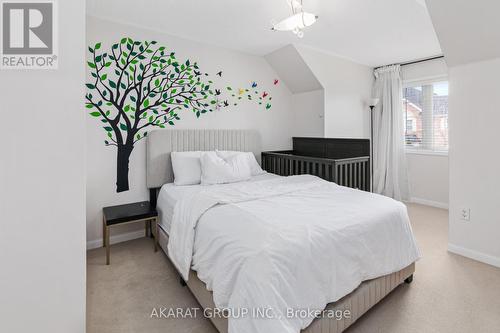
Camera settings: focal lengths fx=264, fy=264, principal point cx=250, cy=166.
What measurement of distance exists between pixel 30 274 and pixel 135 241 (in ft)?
7.16

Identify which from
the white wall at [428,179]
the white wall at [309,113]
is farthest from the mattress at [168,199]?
the white wall at [428,179]

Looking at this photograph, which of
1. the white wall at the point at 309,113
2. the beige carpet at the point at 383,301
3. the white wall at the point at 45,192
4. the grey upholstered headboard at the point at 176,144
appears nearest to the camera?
the white wall at the point at 45,192

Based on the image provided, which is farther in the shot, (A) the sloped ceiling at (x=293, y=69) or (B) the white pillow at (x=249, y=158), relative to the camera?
(A) the sloped ceiling at (x=293, y=69)

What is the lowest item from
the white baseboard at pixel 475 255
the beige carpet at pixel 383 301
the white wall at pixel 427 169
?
the beige carpet at pixel 383 301

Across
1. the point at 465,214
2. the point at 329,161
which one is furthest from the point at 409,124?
the point at 329,161

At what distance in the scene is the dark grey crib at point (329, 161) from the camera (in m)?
3.14

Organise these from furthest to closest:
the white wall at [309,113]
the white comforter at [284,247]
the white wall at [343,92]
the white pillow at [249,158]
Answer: the white wall at [309,113], the white wall at [343,92], the white pillow at [249,158], the white comforter at [284,247]

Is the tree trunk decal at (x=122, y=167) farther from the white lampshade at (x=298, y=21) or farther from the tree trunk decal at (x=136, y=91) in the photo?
the white lampshade at (x=298, y=21)

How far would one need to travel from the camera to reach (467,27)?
222cm

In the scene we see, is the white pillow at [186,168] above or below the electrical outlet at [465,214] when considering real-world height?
above

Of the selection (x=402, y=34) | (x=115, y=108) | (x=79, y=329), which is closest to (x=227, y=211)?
A: (x=79, y=329)

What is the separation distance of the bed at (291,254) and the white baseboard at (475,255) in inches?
39.4

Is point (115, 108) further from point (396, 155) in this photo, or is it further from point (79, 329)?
point (396, 155)

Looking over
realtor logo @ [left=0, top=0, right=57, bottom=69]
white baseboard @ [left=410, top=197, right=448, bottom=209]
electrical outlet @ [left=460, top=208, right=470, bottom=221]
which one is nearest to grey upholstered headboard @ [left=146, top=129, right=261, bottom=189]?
realtor logo @ [left=0, top=0, right=57, bottom=69]
